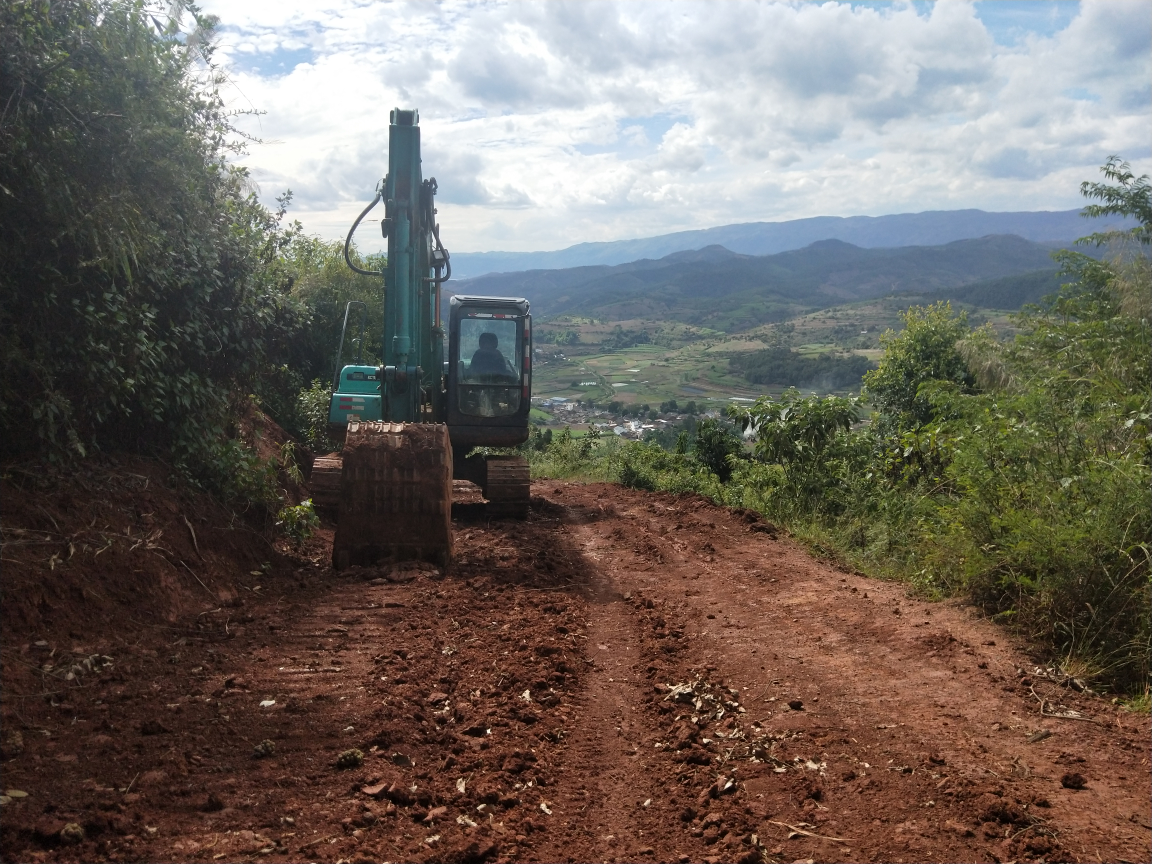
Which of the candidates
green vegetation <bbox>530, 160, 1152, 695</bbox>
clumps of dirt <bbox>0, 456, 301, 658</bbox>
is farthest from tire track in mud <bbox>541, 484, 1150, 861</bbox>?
clumps of dirt <bbox>0, 456, 301, 658</bbox>

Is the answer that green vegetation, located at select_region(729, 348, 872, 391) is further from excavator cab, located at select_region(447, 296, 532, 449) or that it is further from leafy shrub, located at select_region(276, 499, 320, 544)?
leafy shrub, located at select_region(276, 499, 320, 544)

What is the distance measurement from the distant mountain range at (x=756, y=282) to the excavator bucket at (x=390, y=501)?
244ft

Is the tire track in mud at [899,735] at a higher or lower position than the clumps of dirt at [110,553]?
lower

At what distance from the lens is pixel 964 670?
5.20 meters

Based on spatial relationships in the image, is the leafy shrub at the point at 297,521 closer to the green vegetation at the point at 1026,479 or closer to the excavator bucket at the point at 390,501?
the excavator bucket at the point at 390,501

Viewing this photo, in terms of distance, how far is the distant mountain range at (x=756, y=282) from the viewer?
91.7 m

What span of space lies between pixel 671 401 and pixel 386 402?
29850mm

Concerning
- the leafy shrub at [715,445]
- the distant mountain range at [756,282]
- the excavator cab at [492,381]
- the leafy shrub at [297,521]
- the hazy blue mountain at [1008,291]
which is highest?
the distant mountain range at [756,282]

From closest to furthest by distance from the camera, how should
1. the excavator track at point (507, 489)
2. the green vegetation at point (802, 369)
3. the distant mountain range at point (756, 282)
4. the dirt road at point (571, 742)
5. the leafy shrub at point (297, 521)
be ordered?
the dirt road at point (571, 742), the leafy shrub at point (297, 521), the excavator track at point (507, 489), the green vegetation at point (802, 369), the distant mountain range at point (756, 282)

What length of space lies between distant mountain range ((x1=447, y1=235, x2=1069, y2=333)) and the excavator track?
231ft

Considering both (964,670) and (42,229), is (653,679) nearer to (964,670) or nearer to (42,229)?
(964,670)

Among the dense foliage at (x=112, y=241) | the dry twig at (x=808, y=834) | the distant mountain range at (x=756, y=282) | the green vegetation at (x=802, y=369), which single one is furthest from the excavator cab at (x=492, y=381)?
the distant mountain range at (x=756, y=282)

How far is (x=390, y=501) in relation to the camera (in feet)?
25.5

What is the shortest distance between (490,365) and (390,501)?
4471mm
